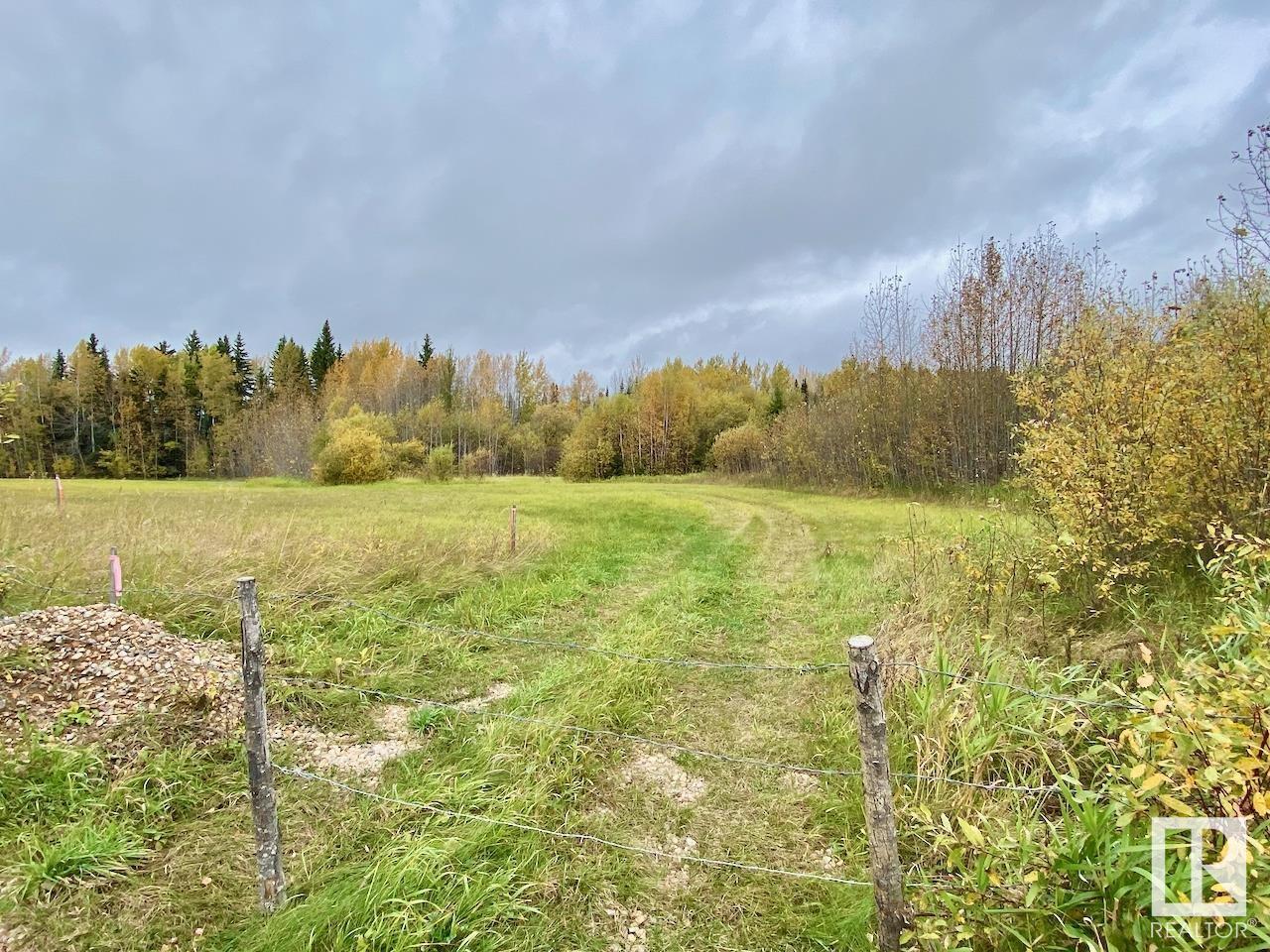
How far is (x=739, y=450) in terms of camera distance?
123ft

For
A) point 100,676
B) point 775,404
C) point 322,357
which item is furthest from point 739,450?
point 322,357

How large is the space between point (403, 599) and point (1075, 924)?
7.09 metres

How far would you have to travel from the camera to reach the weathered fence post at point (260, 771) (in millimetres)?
2670

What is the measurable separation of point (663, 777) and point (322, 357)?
259 feet

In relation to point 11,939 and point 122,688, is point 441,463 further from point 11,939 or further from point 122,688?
point 11,939

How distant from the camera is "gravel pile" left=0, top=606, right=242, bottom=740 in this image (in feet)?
12.5

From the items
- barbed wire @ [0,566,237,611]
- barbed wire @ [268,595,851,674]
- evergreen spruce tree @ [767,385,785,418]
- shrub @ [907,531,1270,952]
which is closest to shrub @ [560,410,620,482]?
evergreen spruce tree @ [767,385,785,418]

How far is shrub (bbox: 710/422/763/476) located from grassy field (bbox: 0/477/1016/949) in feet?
90.7

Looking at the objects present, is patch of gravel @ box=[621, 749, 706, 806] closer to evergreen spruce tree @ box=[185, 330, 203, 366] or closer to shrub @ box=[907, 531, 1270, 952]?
shrub @ box=[907, 531, 1270, 952]

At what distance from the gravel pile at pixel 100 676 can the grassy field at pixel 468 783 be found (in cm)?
31

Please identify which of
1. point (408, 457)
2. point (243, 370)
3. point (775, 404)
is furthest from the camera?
point (243, 370)

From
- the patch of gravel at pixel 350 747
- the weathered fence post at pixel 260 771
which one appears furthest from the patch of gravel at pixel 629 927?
the patch of gravel at pixel 350 747

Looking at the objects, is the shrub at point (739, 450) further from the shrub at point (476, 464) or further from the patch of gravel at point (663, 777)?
the patch of gravel at point (663, 777)

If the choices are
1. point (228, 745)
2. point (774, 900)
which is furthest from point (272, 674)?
point (774, 900)
